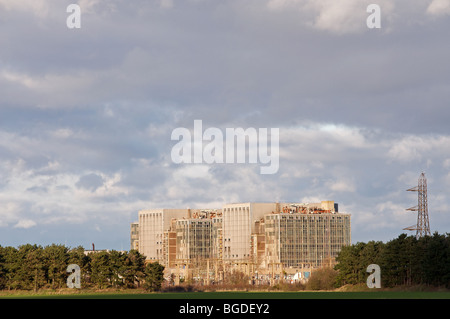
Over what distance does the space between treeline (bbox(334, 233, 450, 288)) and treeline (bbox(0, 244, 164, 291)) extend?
3615cm

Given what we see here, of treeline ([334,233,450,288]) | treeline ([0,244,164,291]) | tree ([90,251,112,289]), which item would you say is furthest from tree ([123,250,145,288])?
treeline ([334,233,450,288])

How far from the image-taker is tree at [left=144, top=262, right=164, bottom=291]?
141 meters

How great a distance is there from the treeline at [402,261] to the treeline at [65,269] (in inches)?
1423

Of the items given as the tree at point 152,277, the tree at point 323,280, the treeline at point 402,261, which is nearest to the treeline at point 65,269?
the tree at point 152,277

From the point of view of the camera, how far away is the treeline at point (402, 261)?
121312mm

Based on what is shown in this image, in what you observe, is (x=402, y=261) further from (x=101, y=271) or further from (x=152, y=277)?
(x=101, y=271)

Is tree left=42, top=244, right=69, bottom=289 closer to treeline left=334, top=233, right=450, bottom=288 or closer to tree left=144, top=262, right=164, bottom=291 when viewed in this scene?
tree left=144, top=262, right=164, bottom=291

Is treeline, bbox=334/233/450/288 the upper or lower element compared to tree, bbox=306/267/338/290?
upper

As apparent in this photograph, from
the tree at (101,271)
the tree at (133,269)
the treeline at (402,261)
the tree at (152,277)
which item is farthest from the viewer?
the tree at (152,277)

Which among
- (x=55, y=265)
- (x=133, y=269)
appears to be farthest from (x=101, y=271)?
(x=55, y=265)

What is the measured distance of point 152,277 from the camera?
14138 centimetres

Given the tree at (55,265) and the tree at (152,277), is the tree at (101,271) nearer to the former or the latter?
the tree at (55,265)

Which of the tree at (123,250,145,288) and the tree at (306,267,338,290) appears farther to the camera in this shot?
the tree at (306,267,338,290)
